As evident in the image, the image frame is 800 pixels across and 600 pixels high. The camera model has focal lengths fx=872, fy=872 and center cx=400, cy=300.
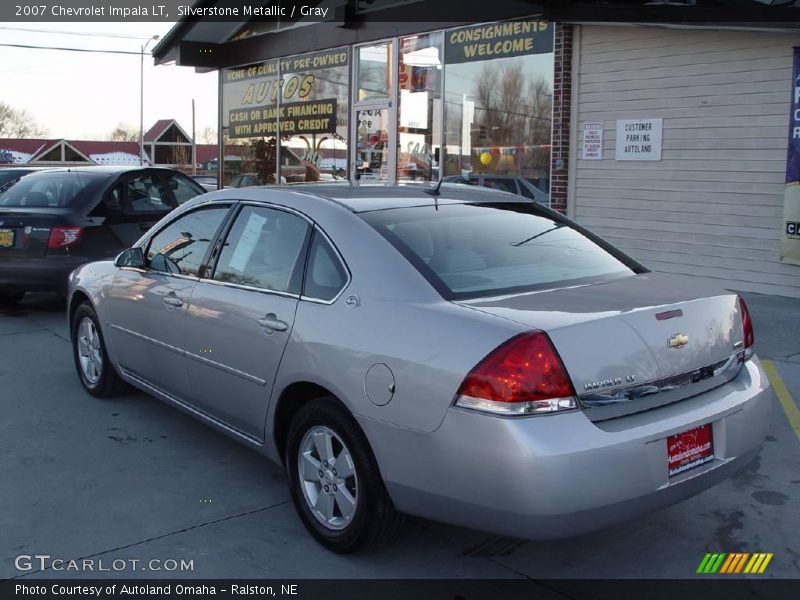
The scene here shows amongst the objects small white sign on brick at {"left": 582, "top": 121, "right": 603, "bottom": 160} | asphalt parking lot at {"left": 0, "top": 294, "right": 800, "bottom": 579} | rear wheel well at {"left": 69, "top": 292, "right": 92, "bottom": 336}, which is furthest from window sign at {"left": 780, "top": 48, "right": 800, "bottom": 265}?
rear wheel well at {"left": 69, "top": 292, "right": 92, "bottom": 336}

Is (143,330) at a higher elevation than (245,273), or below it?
below

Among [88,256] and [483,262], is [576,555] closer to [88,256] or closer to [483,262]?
[483,262]

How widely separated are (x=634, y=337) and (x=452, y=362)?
0.73m

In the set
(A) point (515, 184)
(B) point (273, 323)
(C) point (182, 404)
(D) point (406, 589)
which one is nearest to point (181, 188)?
(A) point (515, 184)

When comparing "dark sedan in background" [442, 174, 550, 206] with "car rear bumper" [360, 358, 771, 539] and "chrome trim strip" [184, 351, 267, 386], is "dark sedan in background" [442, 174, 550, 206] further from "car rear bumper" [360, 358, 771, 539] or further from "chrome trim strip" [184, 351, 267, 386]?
"car rear bumper" [360, 358, 771, 539]

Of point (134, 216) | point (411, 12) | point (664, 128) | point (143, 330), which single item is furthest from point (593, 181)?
point (143, 330)

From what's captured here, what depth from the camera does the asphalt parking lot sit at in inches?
148

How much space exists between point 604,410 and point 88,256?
735 centimetres

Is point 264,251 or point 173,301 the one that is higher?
point 264,251

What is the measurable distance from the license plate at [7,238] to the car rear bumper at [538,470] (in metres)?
7.03

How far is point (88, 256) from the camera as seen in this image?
9320mm

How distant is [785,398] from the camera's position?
619cm

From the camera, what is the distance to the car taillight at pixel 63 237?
9.17m

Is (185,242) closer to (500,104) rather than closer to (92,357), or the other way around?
(92,357)
